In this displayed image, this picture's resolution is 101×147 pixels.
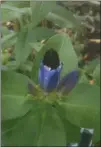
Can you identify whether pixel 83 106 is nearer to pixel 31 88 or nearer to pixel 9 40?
pixel 31 88

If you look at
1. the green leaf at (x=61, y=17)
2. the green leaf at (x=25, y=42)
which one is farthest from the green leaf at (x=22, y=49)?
the green leaf at (x=61, y=17)

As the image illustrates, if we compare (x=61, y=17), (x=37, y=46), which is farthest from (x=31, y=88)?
(x=61, y=17)

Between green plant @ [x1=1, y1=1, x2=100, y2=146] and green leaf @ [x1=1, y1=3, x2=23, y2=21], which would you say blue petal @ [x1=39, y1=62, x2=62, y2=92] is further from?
green leaf @ [x1=1, y1=3, x2=23, y2=21]

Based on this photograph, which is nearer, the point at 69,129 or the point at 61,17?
the point at 69,129

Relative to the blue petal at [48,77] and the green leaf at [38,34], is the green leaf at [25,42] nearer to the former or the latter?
the green leaf at [38,34]

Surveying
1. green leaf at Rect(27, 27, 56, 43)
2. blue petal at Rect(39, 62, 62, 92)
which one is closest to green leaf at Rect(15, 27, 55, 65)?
green leaf at Rect(27, 27, 56, 43)

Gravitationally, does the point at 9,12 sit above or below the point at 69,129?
above
